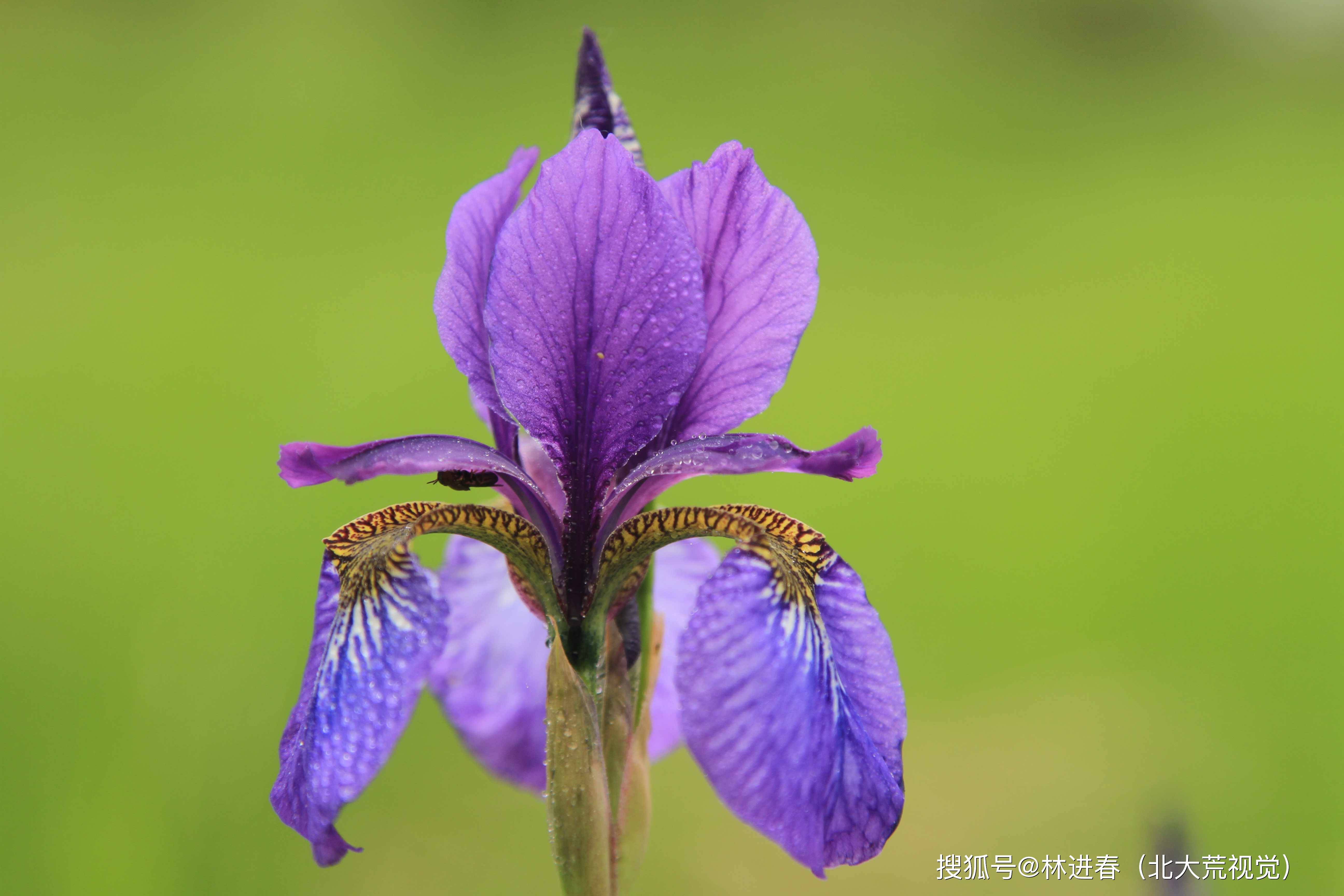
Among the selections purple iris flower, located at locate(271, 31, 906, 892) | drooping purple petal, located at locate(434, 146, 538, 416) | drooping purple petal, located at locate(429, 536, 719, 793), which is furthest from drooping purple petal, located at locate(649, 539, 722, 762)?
drooping purple petal, located at locate(434, 146, 538, 416)

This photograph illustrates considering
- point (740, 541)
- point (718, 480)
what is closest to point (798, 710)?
point (740, 541)

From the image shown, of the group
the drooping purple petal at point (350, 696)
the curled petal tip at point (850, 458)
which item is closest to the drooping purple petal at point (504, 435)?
the drooping purple petal at point (350, 696)

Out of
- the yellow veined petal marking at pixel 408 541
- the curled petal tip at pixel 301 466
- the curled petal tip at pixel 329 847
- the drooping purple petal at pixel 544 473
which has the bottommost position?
the curled petal tip at pixel 329 847

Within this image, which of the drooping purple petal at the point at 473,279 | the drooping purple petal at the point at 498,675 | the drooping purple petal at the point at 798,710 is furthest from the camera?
the drooping purple petal at the point at 498,675

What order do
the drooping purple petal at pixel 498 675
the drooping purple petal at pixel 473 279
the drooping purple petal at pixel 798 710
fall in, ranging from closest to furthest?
the drooping purple petal at pixel 798 710
the drooping purple petal at pixel 473 279
the drooping purple petal at pixel 498 675

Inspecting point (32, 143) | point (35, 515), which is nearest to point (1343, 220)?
point (35, 515)

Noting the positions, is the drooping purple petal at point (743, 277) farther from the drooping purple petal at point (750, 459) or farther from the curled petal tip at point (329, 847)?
the curled petal tip at point (329, 847)
